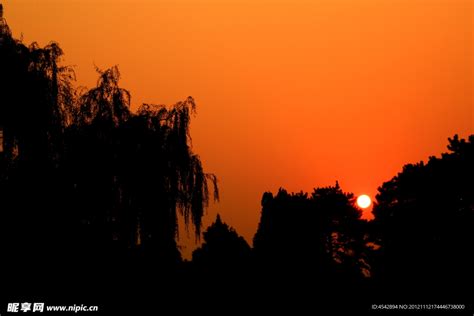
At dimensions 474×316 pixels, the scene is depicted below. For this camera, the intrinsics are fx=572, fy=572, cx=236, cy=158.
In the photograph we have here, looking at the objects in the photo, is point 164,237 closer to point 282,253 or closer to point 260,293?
point 260,293

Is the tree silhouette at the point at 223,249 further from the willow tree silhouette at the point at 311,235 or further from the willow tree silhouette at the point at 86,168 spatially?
the willow tree silhouette at the point at 86,168

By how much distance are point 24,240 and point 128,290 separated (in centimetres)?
238

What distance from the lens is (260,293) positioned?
50.5ft

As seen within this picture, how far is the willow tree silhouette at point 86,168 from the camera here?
38.8 ft

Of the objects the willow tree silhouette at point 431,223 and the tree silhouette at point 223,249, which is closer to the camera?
the tree silhouette at point 223,249

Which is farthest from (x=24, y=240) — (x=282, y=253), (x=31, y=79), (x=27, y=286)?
(x=282, y=253)

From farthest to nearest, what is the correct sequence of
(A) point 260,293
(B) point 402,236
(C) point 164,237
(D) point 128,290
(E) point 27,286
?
(B) point 402,236, (A) point 260,293, (C) point 164,237, (D) point 128,290, (E) point 27,286

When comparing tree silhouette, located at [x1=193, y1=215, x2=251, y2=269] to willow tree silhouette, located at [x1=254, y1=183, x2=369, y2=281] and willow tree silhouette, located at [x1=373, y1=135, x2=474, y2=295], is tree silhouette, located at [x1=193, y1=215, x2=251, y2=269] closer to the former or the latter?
willow tree silhouette, located at [x1=254, y1=183, x2=369, y2=281]

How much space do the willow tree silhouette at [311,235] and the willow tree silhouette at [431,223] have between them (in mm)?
2406

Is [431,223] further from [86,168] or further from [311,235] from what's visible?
[86,168]

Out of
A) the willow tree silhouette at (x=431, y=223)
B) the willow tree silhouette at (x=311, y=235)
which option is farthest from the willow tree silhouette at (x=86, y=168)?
the willow tree silhouette at (x=431, y=223)

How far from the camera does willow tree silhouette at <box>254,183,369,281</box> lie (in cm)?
2072

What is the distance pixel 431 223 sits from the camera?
94.3 ft

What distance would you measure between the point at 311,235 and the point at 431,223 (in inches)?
253
